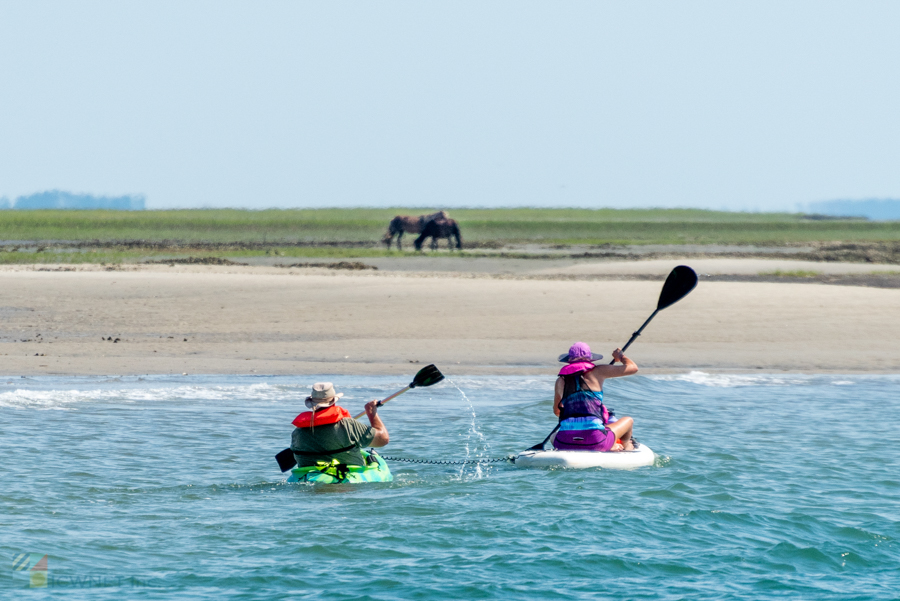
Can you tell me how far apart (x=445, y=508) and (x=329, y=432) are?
1.16m

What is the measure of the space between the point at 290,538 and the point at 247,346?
10184 mm

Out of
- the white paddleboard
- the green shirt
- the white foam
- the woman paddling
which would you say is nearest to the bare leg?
the woman paddling

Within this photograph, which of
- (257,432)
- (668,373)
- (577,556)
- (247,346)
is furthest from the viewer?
(247,346)

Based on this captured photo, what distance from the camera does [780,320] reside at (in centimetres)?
1970

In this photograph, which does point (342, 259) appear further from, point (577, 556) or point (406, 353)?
point (577, 556)

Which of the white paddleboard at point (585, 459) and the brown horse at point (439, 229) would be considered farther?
the brown horse at point (439, 229)

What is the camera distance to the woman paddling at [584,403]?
30.5 feet

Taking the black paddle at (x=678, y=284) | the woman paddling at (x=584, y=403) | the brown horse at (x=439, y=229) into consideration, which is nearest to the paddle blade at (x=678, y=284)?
the black paddle at (x=678, y=284)

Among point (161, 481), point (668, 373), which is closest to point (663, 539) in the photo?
point (161, 481)

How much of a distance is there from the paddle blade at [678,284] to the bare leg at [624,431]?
A: 176 cm

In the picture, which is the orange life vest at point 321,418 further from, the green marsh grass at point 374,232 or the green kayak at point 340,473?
the green marsh grass at point 374,232

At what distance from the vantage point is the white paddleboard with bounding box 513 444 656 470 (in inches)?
375

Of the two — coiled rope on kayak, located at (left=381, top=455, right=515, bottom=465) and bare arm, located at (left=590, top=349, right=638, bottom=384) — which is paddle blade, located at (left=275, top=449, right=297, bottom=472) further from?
bare arm, located at (left=590, top=349, right=638, bottom=384)

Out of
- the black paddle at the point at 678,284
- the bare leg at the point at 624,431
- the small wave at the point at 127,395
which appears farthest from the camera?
the small wave at the point at 127,395
